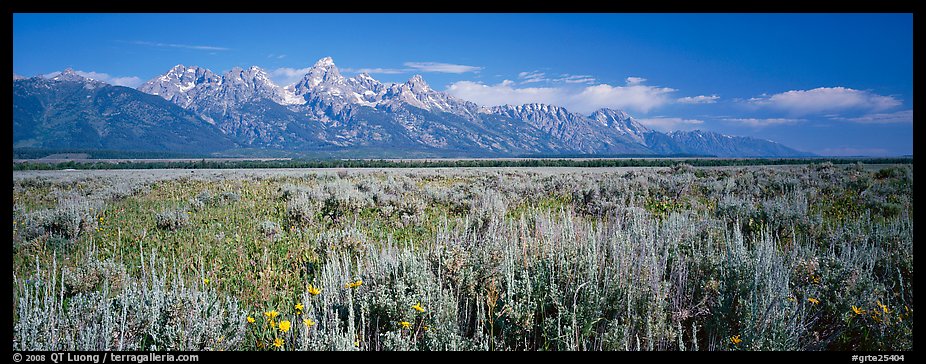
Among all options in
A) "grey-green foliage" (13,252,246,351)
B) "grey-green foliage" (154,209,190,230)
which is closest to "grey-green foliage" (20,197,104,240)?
"grey-green foliage" (154,209,190,230)

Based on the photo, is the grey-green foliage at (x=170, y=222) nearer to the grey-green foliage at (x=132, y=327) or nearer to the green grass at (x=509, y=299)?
the green grass at (x=509, y=299)

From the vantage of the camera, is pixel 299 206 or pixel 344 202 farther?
pixel 344 202

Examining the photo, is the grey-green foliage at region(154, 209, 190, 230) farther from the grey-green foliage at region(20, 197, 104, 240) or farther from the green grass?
the green grass

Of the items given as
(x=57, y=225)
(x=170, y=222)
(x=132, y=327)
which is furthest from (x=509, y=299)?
(x=57, y=225)

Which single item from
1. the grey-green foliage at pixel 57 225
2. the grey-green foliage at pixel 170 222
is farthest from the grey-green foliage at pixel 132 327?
the grey-green foliage at pixel 170 222

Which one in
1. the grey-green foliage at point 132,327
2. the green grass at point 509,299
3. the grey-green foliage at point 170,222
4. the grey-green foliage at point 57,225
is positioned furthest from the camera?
the grey-green foliage at point 170,222

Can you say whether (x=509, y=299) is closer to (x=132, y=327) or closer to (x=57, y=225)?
(x=132, y=327)

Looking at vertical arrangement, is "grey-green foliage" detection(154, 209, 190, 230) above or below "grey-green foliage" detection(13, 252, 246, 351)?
above

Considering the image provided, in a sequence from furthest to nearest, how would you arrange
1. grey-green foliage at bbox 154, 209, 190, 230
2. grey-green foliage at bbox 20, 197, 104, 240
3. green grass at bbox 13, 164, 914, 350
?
1. grey-green foliage at bbox 154, 209, 190, 230
2. grey-green foliage at bbox 20, 197, 104, 240
3. green grass at bbox 13, 164, 914, 350
